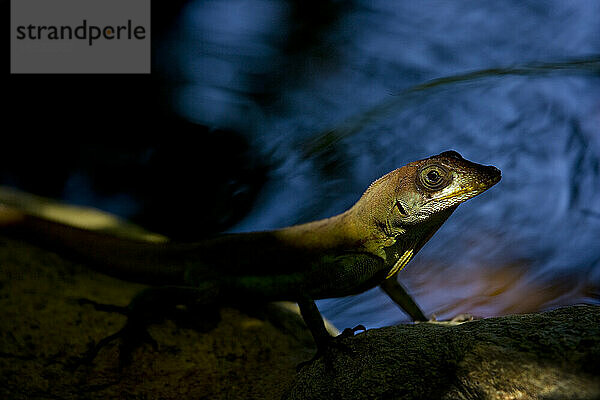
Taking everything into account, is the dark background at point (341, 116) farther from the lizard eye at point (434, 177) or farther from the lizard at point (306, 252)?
the lizard eye at point (434, 177)

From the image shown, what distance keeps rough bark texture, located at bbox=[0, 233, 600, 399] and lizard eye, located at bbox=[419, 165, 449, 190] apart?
704 millimetres

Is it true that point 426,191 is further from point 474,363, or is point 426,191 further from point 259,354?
point 259,354

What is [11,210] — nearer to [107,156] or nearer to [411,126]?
[107,156]

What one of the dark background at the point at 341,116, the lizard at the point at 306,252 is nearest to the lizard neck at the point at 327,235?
the lizard at the point at 306,252

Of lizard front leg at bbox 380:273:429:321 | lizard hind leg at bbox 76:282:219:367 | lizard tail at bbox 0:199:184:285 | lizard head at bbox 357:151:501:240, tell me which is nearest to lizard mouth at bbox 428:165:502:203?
lizard head at bbox 357:151:501:240

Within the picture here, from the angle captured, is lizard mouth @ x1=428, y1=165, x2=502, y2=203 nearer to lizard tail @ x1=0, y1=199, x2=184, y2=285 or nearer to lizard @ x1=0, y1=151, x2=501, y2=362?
lizard @ x1=0, y1=151, x2=501, y2=362

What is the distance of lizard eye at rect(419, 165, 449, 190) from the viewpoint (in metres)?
2.41

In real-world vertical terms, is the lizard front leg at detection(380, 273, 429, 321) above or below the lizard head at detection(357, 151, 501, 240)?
below

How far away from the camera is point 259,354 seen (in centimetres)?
278

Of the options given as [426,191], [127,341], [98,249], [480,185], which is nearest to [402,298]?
[426,191]

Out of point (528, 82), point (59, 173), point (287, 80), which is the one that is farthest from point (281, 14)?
point (59, 173)

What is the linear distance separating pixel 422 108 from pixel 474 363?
256cm

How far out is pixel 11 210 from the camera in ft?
11.7

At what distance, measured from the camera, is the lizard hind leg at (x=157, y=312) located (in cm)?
262
